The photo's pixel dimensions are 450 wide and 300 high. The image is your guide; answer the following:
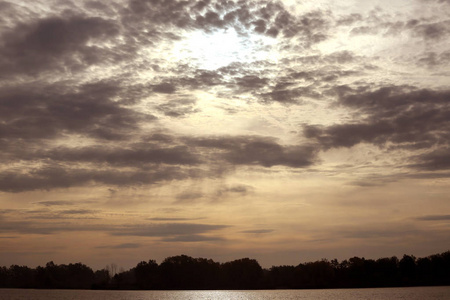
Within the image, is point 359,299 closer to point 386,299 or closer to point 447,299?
point 386,299

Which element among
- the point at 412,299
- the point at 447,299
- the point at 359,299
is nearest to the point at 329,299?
the point at 359,299

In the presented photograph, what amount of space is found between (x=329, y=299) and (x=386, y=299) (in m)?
23.3

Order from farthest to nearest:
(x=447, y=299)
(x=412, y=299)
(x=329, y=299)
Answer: (x=329, y=299) → (x=412, y=299) → (x=447, y=299)

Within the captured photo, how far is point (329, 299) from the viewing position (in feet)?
563

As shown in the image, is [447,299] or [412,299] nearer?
[447,299]

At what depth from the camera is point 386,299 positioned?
502ft

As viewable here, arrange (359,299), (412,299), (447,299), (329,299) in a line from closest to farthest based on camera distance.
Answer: (447,299)
(412,299)
(359,299)
(329,299)

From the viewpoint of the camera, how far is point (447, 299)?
450 ft

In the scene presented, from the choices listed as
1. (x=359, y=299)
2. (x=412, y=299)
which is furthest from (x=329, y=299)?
(x=412, y=299)

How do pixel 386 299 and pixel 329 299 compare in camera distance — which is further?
pixel 329 299

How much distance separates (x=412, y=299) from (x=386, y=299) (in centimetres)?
829

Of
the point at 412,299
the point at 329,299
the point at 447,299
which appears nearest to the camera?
the point at 447,299

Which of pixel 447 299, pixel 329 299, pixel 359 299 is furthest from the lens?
pixel 329 299

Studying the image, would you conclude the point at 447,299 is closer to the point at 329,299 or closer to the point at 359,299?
the point at 359,299
